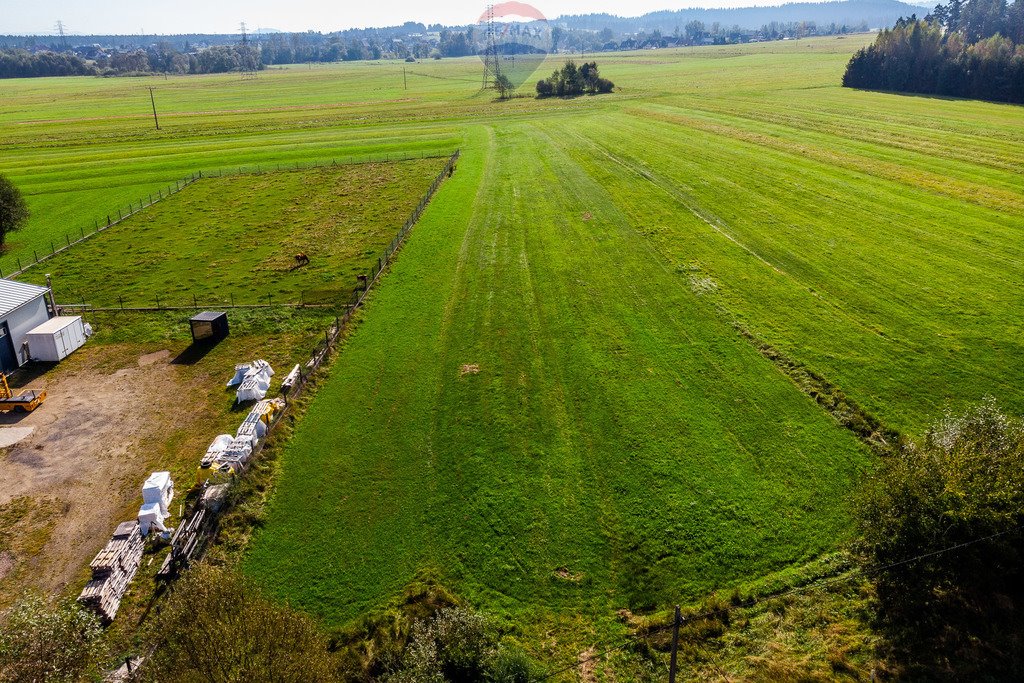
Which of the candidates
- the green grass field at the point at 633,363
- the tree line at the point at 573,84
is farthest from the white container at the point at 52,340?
the tree line at the point at 573,84

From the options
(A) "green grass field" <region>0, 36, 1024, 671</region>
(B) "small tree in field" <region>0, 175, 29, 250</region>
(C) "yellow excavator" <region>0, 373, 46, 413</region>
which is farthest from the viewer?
(B) "small tree in field" <region>0, 175, 29, 250</region>

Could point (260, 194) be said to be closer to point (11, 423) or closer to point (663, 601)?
point (11, 423)

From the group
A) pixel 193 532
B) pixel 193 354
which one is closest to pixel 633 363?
pixel 193 532

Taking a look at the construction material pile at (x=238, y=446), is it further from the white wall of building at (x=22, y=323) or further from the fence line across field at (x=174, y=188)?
the fence line across field at (x=174, y=188)

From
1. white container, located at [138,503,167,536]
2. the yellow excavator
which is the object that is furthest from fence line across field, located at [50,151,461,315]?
white container, located at [138,503,167,536]

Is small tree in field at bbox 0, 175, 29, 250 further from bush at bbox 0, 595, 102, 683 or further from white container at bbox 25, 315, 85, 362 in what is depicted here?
bush at bbox 0, 595, 102, 683

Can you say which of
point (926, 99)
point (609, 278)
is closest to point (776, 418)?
point (609, 278)
